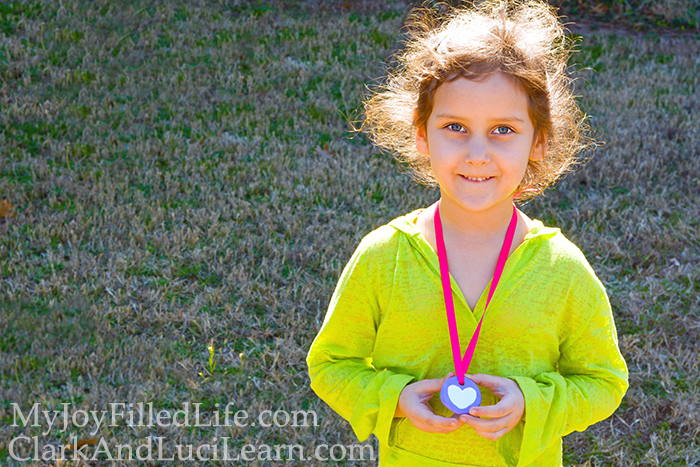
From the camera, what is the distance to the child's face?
5.81ft

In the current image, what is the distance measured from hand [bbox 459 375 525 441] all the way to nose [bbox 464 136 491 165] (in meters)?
0.50

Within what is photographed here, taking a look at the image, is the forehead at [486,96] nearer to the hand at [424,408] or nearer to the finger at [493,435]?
the hand at [424,408]

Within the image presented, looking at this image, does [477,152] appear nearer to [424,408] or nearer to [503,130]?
[503,130]

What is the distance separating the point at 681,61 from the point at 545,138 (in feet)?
21.2

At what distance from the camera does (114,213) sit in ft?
16.8

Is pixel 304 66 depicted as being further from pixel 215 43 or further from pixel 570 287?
pixel 570 287

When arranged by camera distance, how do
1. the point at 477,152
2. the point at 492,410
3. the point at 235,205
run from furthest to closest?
the point at 235,205
the point at 477,152
the point at 492,410

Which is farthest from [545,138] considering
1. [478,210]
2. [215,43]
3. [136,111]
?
[215,43]

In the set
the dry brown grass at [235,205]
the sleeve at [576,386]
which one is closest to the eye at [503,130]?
the sleeve at [576,386]

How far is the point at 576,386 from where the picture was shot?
178 centimetres

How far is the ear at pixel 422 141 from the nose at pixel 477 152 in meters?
0.21

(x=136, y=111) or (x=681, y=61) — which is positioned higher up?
(x=681, y=61)

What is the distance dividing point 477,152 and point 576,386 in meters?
0.61

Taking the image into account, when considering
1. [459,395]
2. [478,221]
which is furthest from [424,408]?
[478,221]
